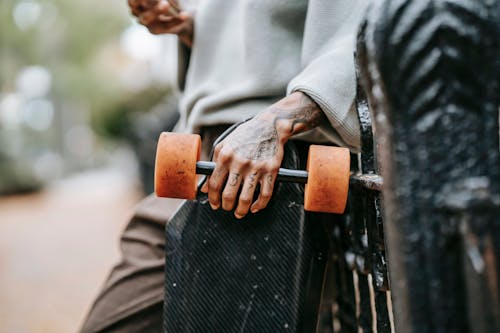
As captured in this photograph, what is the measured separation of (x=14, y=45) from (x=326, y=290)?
23.7 metres

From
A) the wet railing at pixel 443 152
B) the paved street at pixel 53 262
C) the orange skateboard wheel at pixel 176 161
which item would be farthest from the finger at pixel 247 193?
the paved street at pixel 53 262

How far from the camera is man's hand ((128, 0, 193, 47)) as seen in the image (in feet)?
5.42

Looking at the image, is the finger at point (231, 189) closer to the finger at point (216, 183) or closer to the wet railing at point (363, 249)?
the finger at point (216, 183)

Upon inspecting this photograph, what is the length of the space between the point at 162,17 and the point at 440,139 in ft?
4.04

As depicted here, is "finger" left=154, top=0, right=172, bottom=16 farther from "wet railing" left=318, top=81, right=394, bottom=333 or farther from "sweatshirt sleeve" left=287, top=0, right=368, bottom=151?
"wet railing" left=318, top=81, right=394, bottom=333

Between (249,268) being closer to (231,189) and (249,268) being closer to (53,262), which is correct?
(231,189)

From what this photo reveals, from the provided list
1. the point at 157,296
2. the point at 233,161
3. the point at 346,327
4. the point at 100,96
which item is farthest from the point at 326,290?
the point at 100,96

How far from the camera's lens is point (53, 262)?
24.6 ft

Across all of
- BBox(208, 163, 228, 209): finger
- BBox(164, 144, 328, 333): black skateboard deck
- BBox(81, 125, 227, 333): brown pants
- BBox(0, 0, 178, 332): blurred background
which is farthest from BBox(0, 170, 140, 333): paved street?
BBox(208, 163, 228, 209): finger

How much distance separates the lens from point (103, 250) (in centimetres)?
784

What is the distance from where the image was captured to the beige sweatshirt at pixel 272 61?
1248mm

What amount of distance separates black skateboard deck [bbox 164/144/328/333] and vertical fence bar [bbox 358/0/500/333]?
536 millimetres

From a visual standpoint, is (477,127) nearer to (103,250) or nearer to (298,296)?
(298,296)

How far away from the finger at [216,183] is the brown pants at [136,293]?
389mm
